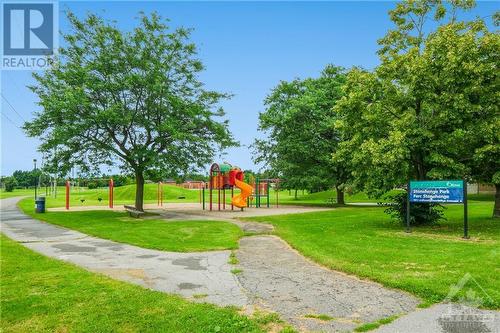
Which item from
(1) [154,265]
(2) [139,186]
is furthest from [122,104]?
(1) [154,265]

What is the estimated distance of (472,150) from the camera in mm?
14430

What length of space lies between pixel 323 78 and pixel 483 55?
18.6 meters

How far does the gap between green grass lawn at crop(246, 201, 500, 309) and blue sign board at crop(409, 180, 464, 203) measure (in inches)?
47.4

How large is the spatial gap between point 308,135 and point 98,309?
1006 inches

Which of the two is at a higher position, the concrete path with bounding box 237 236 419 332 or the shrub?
the shrub

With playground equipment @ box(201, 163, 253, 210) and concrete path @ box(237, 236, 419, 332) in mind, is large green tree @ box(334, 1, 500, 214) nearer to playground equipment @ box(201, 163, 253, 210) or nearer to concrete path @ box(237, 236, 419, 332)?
concrete path @ box(237, 236, 419, 332)

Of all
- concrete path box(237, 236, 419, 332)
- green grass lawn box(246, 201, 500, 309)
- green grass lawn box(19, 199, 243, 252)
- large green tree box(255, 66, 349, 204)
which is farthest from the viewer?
large green tree box(255, 66, 349, 204)

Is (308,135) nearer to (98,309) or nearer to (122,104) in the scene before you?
(122,104)

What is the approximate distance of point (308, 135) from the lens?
30062mm

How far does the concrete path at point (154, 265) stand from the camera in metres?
6.86

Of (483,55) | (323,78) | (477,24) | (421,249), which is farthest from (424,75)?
(323,78)

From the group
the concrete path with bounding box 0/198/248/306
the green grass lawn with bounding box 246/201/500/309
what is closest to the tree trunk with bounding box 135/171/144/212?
the concrete path with bounding box 0/198/248/306

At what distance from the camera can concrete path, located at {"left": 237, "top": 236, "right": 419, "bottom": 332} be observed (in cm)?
545

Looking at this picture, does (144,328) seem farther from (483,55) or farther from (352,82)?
(483,55)
